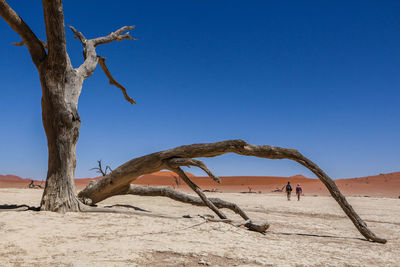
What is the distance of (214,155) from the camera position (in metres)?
6.61

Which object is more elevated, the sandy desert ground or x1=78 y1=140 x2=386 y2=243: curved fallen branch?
x1=78 y1=140 x2=386 y2=243: curved fallen branch

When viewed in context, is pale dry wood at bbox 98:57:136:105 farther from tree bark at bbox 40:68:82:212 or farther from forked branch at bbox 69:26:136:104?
tree bark at bbox 40:68:82:212

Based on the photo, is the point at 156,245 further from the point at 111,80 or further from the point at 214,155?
the point at 111,80

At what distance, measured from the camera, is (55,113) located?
674 centimetres

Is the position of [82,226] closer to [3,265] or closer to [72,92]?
[3,265]

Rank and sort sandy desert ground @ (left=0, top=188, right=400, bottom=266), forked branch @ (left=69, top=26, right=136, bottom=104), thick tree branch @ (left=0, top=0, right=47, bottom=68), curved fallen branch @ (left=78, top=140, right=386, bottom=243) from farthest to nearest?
forked branch @ (left=69, top=26, right=136, bottom=104) → thick tree branch @ (left=0, top=0, right=47, bottom=68) → curved fallen branch @ (left=78, top=140, right=386, bottom=243) → sandy desert ground @ (left=0, top=188, right=400, bottom=266)

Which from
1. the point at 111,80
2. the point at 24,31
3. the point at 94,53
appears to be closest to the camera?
the point at 24,31

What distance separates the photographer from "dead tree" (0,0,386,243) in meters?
6.36

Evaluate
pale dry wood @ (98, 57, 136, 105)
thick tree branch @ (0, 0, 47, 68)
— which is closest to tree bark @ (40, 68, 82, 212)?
thick tree branch @ (0, 0, 47, 68)

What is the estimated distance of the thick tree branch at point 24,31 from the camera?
6.39m

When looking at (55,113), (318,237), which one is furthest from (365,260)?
(55,113)

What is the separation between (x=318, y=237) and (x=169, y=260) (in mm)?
3815

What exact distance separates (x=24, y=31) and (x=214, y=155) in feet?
16.1

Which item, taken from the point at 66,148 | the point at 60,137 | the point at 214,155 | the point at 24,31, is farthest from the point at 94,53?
the point at 214,155
